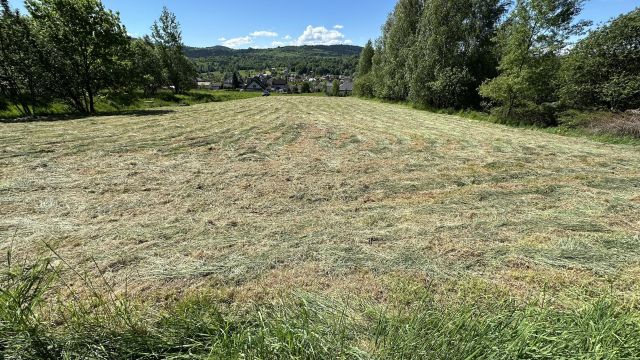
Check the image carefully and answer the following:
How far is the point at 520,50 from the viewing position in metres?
16.9

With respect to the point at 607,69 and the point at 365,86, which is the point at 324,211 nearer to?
the point at 607,69

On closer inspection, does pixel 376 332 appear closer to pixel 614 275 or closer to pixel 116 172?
pixel 614 275

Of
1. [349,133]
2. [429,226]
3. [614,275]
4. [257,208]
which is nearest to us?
[614,275]

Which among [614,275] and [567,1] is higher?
[567,1]

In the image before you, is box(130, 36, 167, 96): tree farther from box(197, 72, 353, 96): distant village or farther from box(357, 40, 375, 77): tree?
box(197, 72, 353, 96): distant village

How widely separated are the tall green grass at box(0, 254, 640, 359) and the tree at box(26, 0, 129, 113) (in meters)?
23.3

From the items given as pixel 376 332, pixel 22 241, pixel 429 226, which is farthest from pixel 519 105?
pixel 22 241

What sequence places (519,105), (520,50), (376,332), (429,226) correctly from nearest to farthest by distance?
(376,332) < (429,226) < (520,50) < (519,105)

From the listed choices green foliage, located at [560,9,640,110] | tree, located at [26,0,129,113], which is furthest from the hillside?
tree, located at [26,0,129,113]

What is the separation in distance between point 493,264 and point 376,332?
2.15 meters

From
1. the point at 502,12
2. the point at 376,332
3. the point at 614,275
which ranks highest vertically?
the point at 502,12

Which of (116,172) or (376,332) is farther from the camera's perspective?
(116,172)

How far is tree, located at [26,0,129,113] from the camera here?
1852cm

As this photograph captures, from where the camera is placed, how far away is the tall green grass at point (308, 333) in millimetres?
2039
